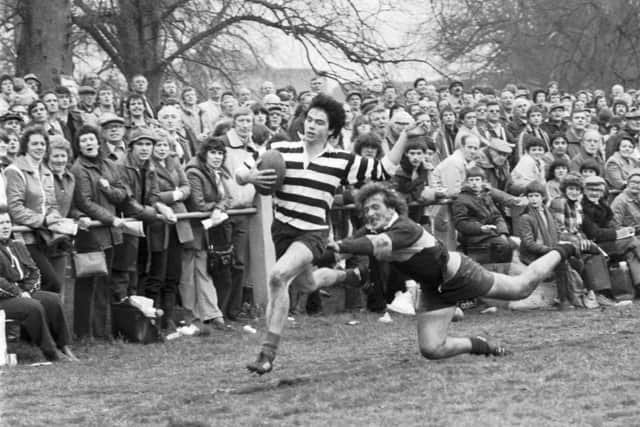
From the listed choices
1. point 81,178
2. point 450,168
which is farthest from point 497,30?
point 81,178

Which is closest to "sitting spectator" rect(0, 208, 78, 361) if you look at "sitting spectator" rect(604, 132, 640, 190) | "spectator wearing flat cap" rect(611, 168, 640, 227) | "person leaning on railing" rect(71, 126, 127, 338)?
"person leaning on railing" rect(71, 126, 127, 338)

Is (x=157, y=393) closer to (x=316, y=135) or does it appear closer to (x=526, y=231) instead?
(x=316, y=135)

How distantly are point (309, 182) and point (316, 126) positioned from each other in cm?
42

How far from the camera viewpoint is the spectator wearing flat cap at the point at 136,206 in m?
12.3

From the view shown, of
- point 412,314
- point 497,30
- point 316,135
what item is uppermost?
point 497,30

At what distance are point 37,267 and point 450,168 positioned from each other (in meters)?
5.18

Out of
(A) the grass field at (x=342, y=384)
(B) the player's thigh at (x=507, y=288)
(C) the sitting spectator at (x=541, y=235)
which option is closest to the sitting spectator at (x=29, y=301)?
(A) the grass field at (x=342, y=384)

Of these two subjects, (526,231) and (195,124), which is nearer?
(526,231)

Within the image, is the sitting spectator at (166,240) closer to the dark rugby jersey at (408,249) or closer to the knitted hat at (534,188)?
the dark rugby jersey at (408,249)

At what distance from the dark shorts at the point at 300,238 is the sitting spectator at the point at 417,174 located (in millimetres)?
3685

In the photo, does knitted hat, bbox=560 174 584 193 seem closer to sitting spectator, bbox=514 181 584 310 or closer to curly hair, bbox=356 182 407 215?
sitting spectator, bbox=514 181 584 310

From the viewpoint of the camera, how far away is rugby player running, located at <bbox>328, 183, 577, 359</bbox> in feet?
33.0

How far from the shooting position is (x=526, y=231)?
14625 millimetres

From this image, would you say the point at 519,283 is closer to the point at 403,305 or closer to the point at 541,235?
the point at 403,305
